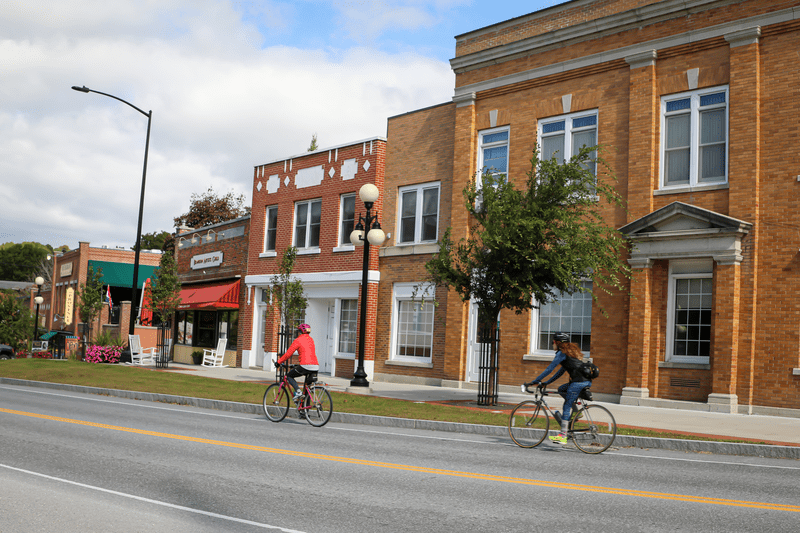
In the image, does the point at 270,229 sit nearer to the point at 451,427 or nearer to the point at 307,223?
the point at 307,223

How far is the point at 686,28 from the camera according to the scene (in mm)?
18219

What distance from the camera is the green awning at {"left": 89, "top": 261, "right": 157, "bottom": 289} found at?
54.0m

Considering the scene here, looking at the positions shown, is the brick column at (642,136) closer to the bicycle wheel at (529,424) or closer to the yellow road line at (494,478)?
the bicycle wheel at (529,424)

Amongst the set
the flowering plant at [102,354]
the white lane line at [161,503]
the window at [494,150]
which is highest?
the window at [494,150]

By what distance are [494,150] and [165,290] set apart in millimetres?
14508

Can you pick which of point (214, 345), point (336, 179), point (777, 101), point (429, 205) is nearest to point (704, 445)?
point (777, 101)

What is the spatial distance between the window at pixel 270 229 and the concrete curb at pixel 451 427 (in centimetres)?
1116

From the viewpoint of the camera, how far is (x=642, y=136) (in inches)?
738

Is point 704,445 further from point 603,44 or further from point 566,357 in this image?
point 603,44

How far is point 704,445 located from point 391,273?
14375 mm

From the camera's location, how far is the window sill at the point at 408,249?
2344 centimetres

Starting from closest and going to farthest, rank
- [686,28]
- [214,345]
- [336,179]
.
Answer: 1. [686,28]
2. [336,179]
3. [214,345]

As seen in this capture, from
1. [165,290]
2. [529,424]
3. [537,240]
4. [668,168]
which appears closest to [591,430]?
[529,424]

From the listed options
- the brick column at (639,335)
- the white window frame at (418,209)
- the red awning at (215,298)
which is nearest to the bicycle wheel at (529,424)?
the brick column at (639,335)
